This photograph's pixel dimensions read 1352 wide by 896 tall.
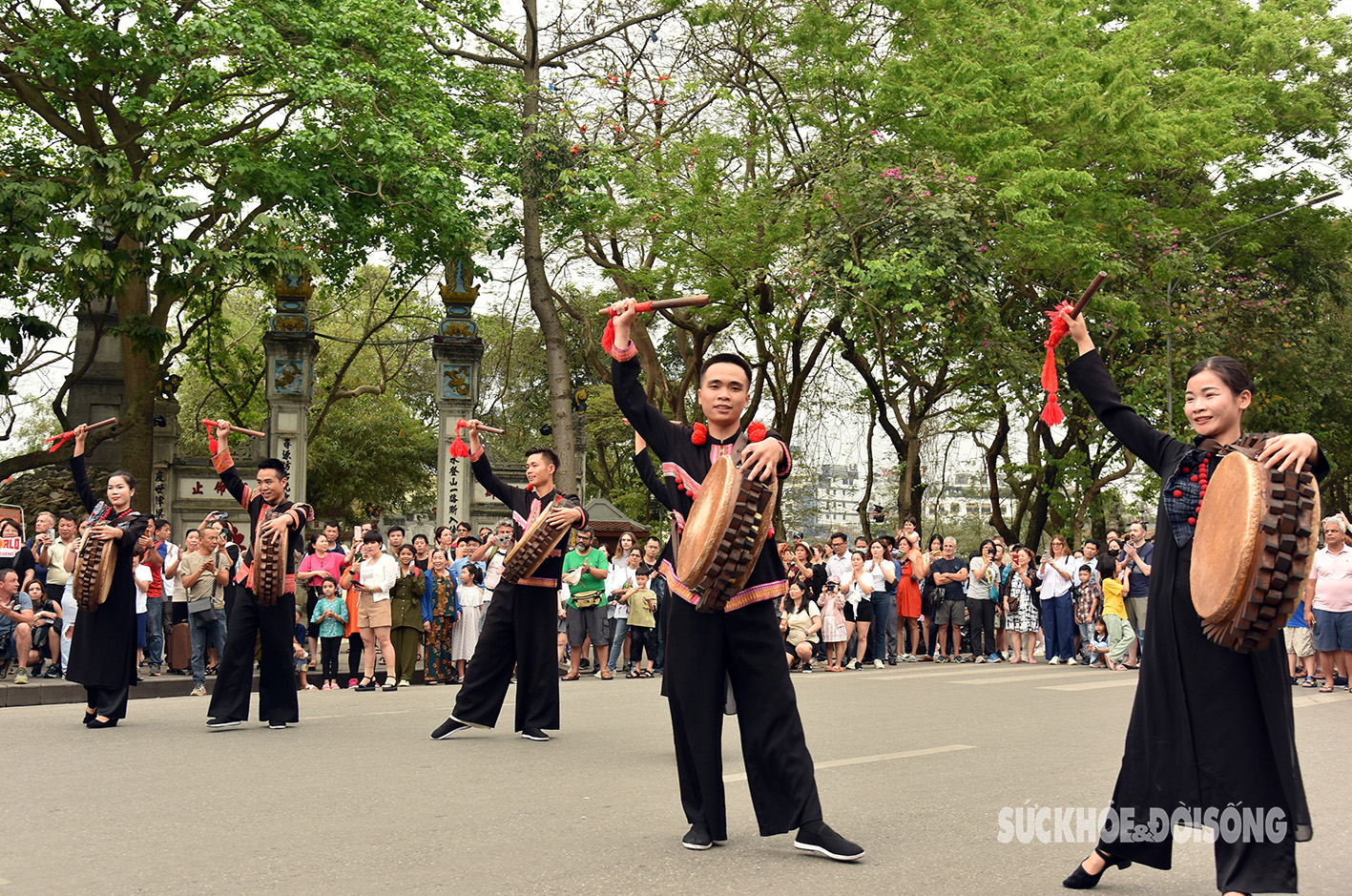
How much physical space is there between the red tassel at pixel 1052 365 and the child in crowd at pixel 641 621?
31.9 feet

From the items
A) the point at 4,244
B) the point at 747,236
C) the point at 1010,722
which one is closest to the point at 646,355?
the point at 747,236

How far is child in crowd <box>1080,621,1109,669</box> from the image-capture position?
16.6 metres

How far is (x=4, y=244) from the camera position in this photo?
48.0ft

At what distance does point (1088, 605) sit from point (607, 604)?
6.50 meters

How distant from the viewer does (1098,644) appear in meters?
16.6

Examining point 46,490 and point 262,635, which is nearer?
point 262,635

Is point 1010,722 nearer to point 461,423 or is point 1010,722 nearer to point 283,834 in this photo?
point 461,423

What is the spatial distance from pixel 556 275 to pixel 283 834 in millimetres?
18985

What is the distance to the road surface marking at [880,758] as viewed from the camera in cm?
702

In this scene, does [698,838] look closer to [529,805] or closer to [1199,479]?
[529,805]

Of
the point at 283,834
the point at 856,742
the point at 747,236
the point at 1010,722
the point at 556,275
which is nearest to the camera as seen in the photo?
the point at 283,834

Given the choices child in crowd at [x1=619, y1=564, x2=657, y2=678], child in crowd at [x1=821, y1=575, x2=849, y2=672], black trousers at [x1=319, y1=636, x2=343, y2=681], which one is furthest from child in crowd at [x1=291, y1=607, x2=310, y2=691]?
child in crowd at [x1=821, y1=575, x2=849, y2=672]

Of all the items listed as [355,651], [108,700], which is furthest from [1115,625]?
[108,700]

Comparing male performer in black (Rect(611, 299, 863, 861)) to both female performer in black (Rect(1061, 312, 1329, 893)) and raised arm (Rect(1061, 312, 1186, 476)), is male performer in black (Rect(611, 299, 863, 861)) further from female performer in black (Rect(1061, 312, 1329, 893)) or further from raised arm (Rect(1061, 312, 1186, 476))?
raised arm (Rect(1061, 312, 1186, 476))
